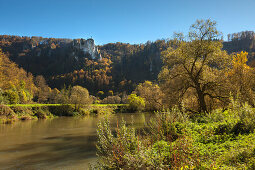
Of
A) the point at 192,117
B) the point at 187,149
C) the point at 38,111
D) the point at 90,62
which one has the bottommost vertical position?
the point at 38,111

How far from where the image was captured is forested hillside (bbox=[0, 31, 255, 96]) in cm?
11831

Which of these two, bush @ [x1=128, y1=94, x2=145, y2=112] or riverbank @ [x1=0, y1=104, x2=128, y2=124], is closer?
riverbank @ [x1=0, y1=104, x2=128, y2=124]

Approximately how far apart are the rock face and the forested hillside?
9.00 ft

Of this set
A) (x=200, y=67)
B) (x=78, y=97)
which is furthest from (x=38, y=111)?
(x=200, y=67)

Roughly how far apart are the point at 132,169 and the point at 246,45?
145 meters

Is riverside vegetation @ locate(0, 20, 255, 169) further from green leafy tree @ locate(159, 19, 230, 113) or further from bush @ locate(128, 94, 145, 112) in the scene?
bush @ locate(128, 94, 145, 112)

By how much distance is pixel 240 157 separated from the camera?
410 centimetres

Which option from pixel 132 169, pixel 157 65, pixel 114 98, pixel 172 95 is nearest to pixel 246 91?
pixel 172 95

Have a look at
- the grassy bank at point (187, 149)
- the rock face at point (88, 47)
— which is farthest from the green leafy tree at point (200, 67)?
the rock face at point (88, 47)

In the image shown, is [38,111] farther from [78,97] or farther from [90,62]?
[90,62]

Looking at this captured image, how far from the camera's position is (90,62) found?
482 feet

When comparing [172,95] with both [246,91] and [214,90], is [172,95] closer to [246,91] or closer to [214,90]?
[214,90]

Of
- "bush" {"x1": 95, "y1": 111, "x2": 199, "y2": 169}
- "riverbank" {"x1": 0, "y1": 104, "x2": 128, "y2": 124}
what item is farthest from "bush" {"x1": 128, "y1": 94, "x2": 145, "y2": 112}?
"bush" {"x1": 95, "y1": 111, "x2": 199, "y2": 169}

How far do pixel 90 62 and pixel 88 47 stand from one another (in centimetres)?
2017
